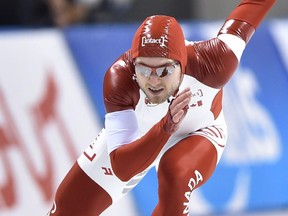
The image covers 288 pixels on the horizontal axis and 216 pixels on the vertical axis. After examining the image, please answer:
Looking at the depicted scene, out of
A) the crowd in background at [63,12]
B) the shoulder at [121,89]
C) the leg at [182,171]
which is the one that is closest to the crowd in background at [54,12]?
the crowd in background at [63,12]

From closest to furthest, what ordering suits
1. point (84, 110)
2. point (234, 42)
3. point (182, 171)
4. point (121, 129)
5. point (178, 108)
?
1. point (178, 108)
2. point (182, 171)
3. point (121, 129)
4. point (234, 42)
5. point (84, 110)

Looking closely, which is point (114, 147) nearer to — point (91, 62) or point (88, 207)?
point (88, 207)

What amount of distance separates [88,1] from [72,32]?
4.57 feet

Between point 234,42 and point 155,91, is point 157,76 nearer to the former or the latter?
point 155,91

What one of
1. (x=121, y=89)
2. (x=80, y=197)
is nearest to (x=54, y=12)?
(x=80, y=197)

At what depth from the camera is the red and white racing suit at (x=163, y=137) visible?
181 inches

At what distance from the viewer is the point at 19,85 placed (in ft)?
22.6

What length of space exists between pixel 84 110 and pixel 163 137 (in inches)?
107

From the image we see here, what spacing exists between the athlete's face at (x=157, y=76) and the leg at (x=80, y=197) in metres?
0.80

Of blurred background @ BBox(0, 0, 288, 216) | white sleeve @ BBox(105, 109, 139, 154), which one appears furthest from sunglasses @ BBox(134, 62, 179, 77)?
blurred background @ BBox(0, 0, 288, 216)

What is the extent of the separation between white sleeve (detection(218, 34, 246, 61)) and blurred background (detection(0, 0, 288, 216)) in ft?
7.29

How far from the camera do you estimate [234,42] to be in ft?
16.4

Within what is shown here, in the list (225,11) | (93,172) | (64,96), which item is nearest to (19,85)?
(64,96)

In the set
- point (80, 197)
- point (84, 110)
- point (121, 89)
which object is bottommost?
point (84, 110)
